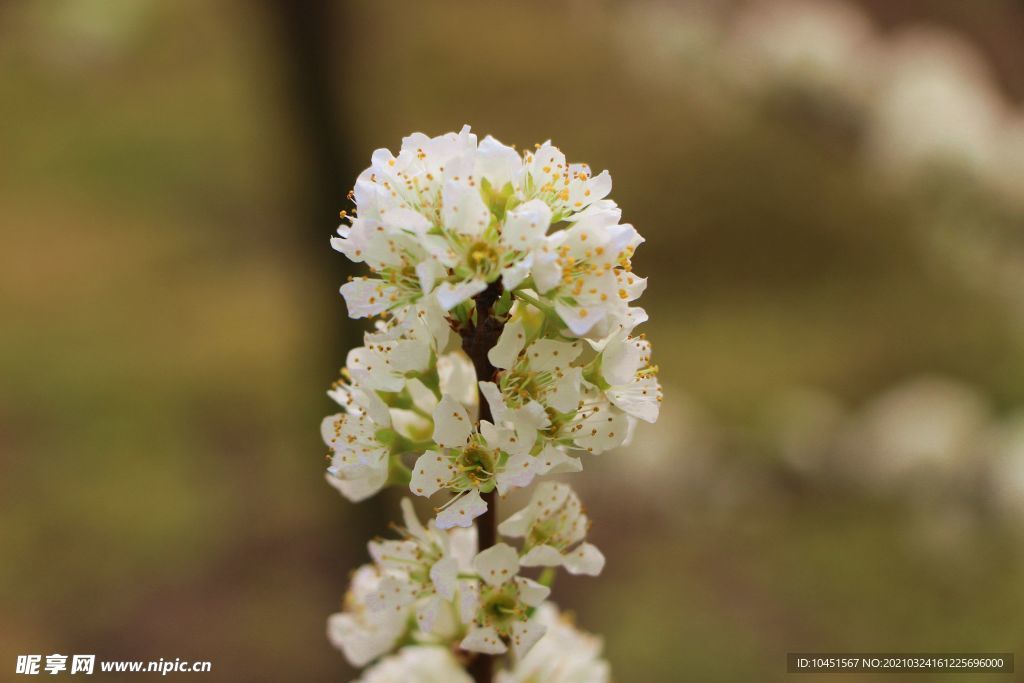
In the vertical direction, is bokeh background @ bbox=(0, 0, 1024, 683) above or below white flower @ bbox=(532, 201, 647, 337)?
above

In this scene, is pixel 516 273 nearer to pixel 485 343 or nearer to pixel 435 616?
pixel 485 343

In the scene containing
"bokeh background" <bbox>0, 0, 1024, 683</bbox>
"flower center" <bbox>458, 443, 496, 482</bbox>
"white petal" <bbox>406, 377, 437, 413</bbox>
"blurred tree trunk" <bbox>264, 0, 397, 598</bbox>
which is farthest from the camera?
"bokeh background" <bbox>0, 0, 1024, 683</bbox>

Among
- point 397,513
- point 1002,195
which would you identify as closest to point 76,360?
point 397,513

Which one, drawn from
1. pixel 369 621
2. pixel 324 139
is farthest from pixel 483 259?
pixel 324 139

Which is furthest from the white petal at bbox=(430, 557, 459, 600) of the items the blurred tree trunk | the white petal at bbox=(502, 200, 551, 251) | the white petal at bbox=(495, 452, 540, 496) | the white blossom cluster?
the blurred tree trunk

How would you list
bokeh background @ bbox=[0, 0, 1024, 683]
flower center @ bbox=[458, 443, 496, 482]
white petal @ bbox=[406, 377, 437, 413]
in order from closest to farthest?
flower center @ bbox=[458, 443, 496, 482]
white petal @ bbox=[406, 377, 437, 413]
bokeh background @ bbox=[0, 0, 1024, 683]

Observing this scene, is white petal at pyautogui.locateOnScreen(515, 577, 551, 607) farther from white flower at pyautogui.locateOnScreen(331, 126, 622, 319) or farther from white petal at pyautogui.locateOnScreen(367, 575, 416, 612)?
white flower at pyautogui.locateOnScreen(331, 126, 622, 319)

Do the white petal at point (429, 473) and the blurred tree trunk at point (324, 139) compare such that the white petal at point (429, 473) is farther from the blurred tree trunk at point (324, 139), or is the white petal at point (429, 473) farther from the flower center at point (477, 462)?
the blurred tree trunk at point (324, 139)

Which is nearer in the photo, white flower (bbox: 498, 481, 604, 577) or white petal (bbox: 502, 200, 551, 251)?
white petal (bbox: 502, 200, 551, 251)
